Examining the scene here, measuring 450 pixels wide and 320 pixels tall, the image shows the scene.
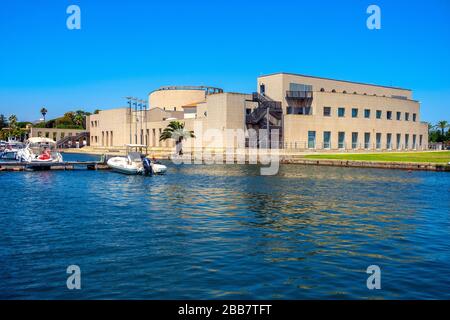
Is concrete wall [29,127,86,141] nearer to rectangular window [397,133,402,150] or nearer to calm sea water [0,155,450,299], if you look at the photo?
rectangular window [397,133,402,150]

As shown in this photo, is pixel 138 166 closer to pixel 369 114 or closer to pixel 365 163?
pixel 365 163

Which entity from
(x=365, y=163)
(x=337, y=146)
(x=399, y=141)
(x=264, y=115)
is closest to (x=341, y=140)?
(x=337, y=146)

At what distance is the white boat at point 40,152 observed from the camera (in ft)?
193

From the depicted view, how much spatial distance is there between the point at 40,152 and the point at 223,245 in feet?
175

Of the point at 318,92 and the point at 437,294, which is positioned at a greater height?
the point at 318,92

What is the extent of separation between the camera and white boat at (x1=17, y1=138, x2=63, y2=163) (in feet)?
193

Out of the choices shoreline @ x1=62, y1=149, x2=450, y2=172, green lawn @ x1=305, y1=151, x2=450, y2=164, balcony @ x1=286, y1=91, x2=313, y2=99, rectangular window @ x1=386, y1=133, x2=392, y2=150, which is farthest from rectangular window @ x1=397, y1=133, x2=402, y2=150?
shoreline @ x1=62, y1=149, x2=450, y2=172

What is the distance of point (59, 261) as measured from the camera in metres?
15.2

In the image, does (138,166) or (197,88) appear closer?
(138,166)

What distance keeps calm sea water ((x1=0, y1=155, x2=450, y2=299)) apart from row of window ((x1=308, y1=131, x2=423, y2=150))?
65102 millimetres

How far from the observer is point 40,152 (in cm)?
6406
